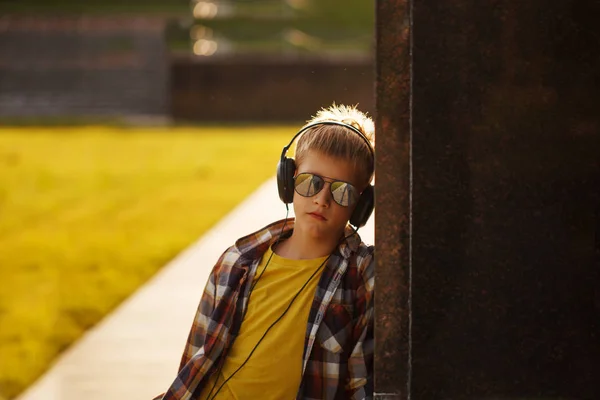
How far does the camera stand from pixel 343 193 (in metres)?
2.49

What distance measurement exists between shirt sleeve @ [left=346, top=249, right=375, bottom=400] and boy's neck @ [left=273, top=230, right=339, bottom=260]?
18 cm

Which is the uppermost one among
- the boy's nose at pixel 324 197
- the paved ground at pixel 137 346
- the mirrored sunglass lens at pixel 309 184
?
the mirrored sunglass lens at pixel 309 184

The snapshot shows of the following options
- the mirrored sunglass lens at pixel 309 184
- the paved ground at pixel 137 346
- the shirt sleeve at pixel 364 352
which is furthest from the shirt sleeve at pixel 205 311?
the paved ground at pixel 137 346

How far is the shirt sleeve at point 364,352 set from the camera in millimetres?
2381

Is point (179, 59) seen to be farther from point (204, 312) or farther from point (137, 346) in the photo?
point (204, 312)

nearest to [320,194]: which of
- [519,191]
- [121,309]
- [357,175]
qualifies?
[357,175]

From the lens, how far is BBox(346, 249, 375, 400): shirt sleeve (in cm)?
238

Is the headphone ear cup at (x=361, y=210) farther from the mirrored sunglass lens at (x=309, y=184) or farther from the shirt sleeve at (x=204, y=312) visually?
the shirt sleeve at (x=204, y=312)

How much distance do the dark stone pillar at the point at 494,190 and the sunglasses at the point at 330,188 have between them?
340mm

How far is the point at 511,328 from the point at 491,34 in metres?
0.61

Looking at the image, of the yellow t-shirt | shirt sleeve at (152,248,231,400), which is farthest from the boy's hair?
shirt sleeve at (152,248,231,400)

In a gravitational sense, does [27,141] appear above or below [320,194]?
above

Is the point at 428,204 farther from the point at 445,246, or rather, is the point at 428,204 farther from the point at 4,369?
the point at 4,369

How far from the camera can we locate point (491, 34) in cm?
197
